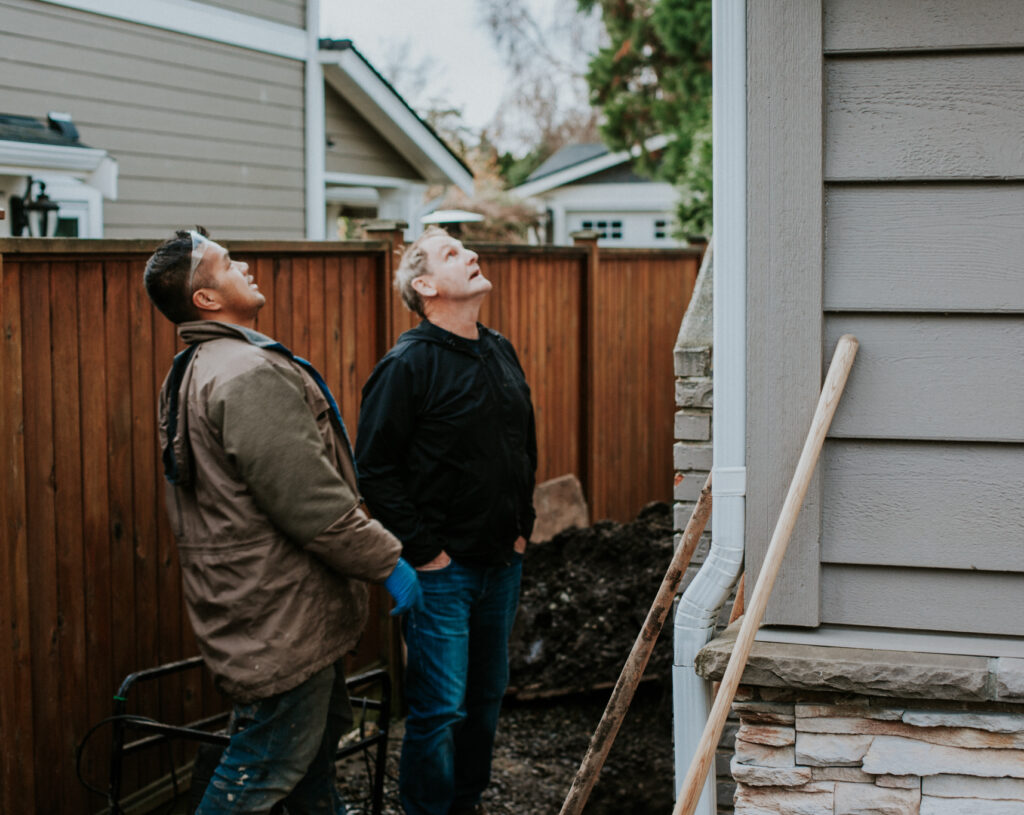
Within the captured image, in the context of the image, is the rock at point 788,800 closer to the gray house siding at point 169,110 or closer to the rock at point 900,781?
the rock at point 900,781

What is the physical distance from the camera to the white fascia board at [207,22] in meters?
8.03

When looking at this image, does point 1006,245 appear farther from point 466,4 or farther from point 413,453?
point 466,4

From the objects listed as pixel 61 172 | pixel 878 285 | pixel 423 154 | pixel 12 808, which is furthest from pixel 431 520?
pixel 423 154

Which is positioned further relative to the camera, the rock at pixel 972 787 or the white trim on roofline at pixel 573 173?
the white trim on roofline at pixel 573 173

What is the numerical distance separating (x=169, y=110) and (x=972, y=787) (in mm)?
7583

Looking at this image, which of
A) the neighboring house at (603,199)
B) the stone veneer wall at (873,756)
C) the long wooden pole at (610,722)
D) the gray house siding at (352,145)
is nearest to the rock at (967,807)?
the stone veneer wall at (873,756)

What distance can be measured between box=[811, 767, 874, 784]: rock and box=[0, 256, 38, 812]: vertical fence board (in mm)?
2076

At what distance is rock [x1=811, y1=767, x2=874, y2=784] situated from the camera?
2.40 meters

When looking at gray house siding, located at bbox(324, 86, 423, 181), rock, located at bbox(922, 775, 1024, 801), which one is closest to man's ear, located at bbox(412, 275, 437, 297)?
rock, located at bbox(922, 775, 1024, 801)

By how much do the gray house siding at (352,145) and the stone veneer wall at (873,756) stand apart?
867cm

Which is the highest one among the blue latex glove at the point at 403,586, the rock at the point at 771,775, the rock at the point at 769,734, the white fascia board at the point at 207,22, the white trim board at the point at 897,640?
the white fascia board at the point at 207,22

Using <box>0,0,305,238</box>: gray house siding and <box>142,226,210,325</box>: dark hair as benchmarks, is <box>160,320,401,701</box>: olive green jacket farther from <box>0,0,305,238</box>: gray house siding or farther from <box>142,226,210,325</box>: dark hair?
<box>0,0,305,238</box>: gray house siding

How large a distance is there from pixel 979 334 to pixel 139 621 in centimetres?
259

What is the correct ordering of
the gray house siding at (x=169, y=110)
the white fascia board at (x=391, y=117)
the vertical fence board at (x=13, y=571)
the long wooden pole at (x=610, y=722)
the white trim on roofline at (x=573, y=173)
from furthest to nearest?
1. the white trim on roofline at (x=573, y=173)
2. the white fascia board at (x=391, y=117)
3. the gray house siding at (x=169, y=110)
4. the vertical fence board at (x=13, y=571)
5. the long wooden pole at (x=610, y=722)
